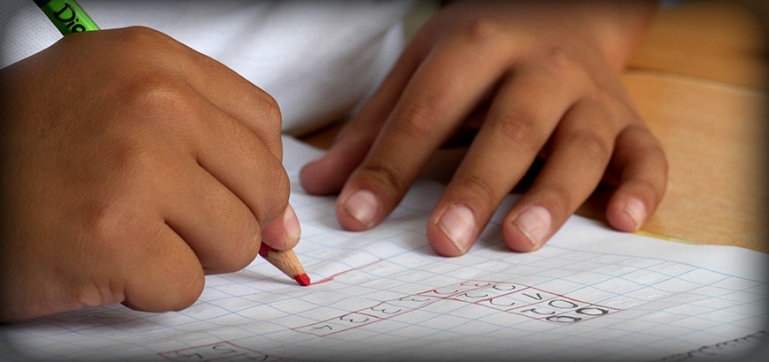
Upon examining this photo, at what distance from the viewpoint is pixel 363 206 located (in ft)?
1.71

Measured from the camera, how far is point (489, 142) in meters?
0.55

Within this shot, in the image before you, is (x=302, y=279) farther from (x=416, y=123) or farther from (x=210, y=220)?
(x=416, y=123)

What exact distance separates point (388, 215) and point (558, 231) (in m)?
0.12

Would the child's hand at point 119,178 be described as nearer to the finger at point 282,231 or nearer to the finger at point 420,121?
the finger at point 282,231

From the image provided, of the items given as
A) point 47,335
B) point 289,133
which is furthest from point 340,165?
point 47,335

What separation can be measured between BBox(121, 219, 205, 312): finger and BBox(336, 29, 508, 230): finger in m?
0.18

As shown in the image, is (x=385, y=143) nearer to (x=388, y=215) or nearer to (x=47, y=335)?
(x=388, y=215)

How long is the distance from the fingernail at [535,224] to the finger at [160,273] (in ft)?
0.70

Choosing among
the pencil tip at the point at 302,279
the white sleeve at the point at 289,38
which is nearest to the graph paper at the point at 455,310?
the pencil tip at the point at 302,279

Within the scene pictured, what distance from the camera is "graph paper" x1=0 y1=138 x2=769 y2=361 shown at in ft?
1.08

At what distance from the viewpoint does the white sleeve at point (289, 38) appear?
0.62 m

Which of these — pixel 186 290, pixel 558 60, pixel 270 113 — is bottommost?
pixel 186 290

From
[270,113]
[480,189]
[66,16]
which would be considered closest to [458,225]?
[480,189]

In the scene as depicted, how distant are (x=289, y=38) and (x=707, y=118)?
40 cm
